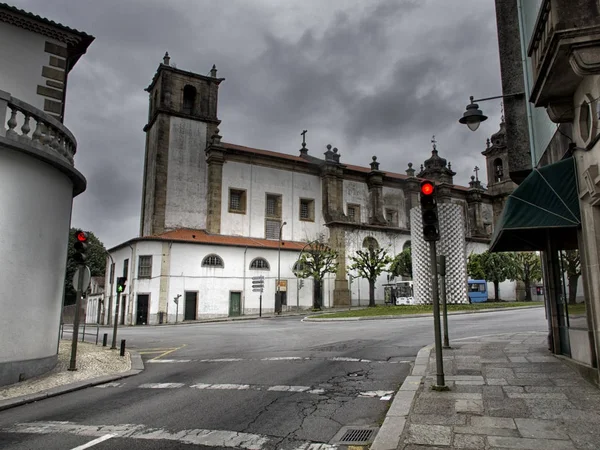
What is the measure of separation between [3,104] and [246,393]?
7.02 metres

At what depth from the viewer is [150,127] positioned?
49719 millimetres

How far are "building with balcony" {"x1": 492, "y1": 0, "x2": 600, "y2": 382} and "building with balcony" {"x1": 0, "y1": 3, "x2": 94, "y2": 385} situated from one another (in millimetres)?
8975

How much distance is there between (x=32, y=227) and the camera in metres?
9.70

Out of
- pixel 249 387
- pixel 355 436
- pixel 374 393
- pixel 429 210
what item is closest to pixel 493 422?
pixel 355 436

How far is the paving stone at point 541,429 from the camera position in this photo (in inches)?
196

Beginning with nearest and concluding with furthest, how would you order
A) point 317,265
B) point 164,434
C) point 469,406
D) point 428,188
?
point 164,434, point 469,406, point 428,188, point 317,265

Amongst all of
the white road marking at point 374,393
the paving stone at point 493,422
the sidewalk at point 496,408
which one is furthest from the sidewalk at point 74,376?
the paving stone at point 493,422

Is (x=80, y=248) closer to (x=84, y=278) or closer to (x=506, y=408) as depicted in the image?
(x=84, y=278)

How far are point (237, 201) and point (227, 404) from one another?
4229 cm

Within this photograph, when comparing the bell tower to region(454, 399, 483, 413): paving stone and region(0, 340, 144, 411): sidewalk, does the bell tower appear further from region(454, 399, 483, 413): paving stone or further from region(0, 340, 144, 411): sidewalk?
region(454, 399, 483, 413): paving stone

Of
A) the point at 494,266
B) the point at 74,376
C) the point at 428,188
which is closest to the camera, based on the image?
the point at 428,188

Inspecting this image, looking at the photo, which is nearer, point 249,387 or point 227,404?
point 227,404

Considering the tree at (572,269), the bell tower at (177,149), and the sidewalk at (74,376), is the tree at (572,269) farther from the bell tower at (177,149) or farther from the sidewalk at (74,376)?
the bell tower at (177,149)

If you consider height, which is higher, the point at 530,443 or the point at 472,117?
the point at 472,117
